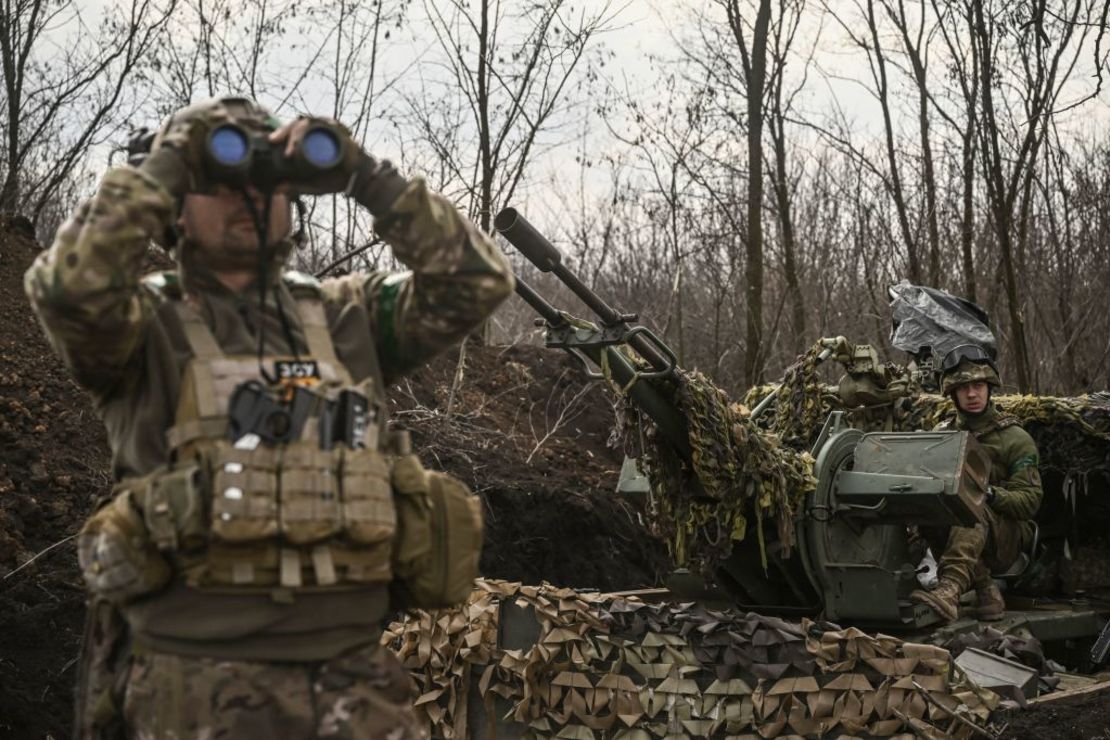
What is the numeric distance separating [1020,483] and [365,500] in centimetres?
583

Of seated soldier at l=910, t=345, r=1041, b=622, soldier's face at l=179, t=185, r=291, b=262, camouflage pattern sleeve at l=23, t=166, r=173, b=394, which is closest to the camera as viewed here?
camouflage pattern sleeve at l=23, t=166, r=173, b=394

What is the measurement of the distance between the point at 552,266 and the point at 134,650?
2.86 metres

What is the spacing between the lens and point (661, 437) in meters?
6.47

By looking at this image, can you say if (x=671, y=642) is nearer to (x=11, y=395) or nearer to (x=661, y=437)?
(x=661, y=437)

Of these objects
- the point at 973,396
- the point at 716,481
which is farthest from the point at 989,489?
the point at 716,481

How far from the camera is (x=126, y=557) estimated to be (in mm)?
2855

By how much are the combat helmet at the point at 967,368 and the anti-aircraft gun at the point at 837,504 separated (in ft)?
3.81

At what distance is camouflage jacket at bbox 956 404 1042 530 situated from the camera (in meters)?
7.86

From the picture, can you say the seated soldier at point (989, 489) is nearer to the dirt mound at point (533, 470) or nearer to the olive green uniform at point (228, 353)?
the dirt mound at point (533, 470)

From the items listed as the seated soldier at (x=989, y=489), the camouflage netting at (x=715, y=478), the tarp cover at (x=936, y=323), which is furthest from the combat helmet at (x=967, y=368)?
the camouflage netting at (x=715, y=478)

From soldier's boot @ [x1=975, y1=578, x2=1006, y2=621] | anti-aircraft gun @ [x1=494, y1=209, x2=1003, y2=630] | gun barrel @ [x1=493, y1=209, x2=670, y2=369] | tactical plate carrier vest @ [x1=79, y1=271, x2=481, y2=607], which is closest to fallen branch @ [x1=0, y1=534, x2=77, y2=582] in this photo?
anti-aircraft gun @ [x1=494, y1=209, x2=1003, y2=630]

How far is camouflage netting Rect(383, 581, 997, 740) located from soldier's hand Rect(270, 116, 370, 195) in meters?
3.06

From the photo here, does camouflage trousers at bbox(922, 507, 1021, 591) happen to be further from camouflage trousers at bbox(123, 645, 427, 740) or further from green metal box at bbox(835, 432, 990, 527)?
camouflage trousers at bbox(123, 645, 427, 740)

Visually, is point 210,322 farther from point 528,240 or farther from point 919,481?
point 919,481
